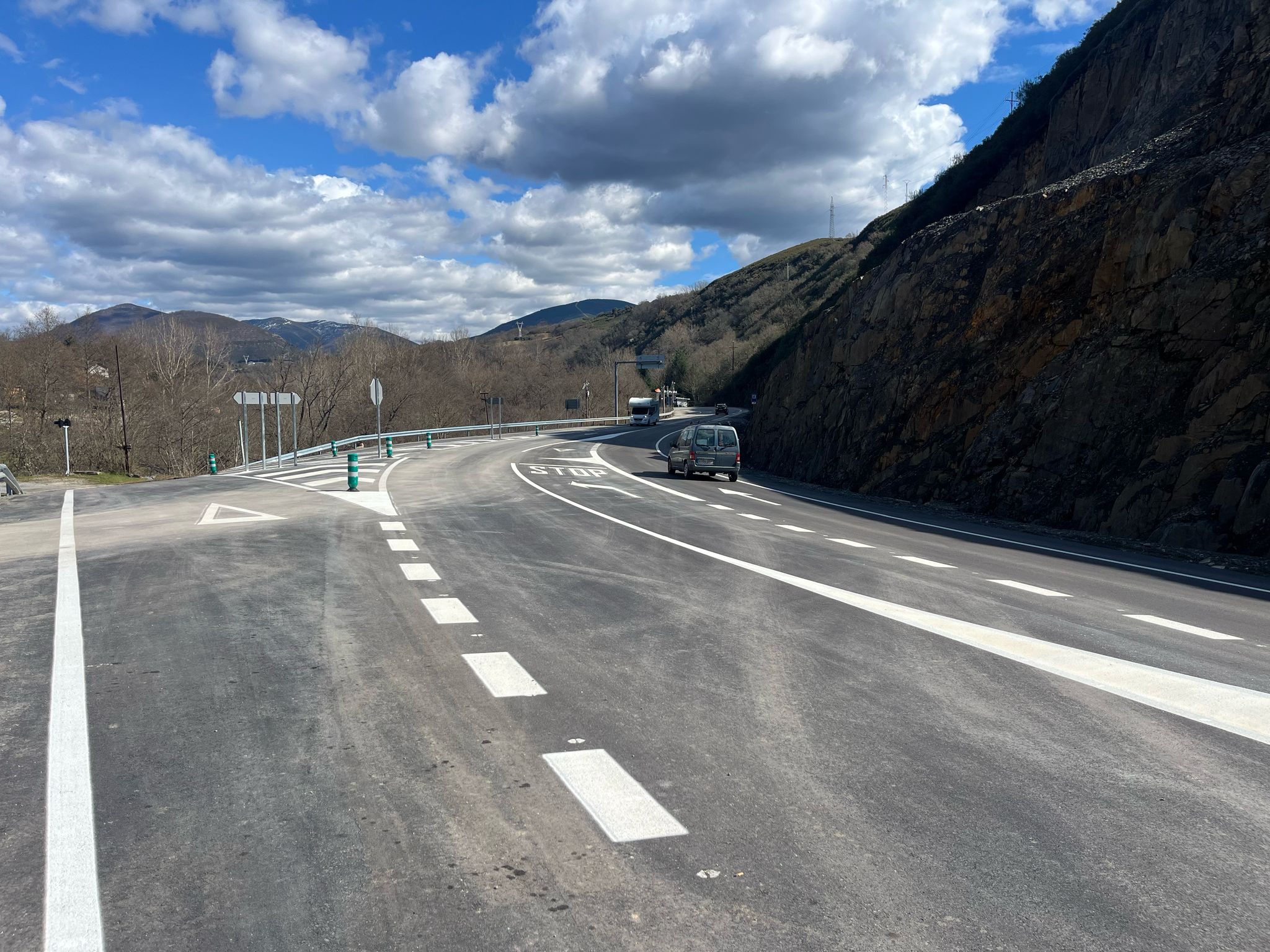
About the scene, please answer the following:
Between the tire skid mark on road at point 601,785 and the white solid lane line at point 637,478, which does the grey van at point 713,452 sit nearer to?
the white solid lane line at point 637,478

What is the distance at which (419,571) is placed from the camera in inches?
392

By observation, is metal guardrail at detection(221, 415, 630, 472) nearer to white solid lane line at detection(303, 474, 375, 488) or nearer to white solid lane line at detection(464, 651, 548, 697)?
white solid lane line at detection(303, 474, 375, 488)

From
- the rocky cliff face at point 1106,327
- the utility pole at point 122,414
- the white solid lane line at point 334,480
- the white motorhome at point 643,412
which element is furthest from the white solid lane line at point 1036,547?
the white motorhome at point 643,412

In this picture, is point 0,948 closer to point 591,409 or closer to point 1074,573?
point 1074,573

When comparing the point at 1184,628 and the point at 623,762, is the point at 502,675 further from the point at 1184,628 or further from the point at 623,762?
the point at 1184,628

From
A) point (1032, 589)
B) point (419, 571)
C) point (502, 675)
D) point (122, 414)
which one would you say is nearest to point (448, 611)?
point (502, 675)

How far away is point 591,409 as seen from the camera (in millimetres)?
117750

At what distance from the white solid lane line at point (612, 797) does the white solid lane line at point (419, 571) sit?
17.7 ft

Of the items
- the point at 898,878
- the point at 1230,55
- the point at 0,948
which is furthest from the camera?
the point at 1230,55

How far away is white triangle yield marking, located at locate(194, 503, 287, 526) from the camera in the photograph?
1466 centimetres

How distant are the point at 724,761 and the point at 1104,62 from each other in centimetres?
3662

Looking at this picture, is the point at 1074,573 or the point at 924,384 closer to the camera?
the point at 1074,573

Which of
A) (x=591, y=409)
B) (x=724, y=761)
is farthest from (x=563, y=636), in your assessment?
(x=591, y=409)

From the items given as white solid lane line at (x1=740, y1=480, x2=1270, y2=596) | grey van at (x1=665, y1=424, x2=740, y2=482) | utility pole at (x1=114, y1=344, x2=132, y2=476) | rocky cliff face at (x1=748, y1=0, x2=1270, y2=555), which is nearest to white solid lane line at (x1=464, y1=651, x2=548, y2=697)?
white solid lane line at (x1=740, y1=480, x2=1270, y2=596)
